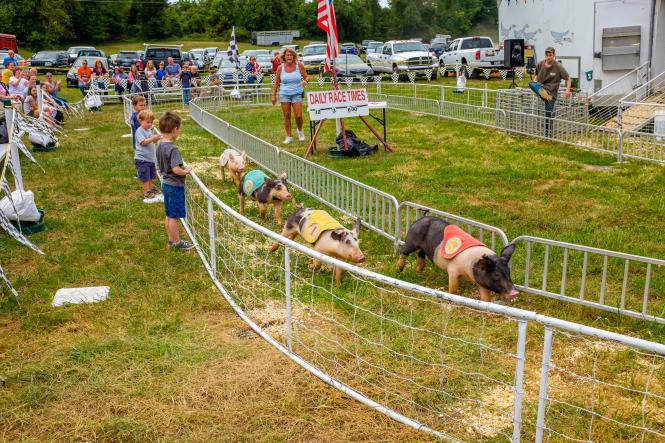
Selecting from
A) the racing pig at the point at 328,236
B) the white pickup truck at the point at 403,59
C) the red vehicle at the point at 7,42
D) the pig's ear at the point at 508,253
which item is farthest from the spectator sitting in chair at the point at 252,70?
the pig's ear at the point at 508,253

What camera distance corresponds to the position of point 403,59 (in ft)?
99.7

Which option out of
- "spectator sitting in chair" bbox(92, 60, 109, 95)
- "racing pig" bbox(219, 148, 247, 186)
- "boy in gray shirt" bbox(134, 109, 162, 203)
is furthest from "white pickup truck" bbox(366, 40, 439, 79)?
"boy in gray shirt" bbox(134, 109, 162, 203)

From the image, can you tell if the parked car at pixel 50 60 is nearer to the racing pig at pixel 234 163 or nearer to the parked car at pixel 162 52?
the parked car at pixel 162 52

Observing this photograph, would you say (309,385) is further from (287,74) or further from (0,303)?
(287,74)

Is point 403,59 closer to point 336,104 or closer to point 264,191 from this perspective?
point 336,104

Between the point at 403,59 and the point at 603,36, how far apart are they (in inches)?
586

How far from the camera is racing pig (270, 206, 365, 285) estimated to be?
20.0 feet

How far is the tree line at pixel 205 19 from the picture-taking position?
6169cm

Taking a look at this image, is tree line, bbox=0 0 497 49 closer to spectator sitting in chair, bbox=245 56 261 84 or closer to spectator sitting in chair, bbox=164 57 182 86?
spectator sitting in chair, bbox=245 56 261 84

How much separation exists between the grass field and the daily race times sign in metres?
0.87

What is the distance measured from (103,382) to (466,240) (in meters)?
3.14

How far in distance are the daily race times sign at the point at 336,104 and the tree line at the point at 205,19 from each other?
5722 centimetres

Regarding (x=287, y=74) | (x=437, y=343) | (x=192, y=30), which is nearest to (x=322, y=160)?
(x=287, y=74)

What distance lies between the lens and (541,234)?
24.7 feet
